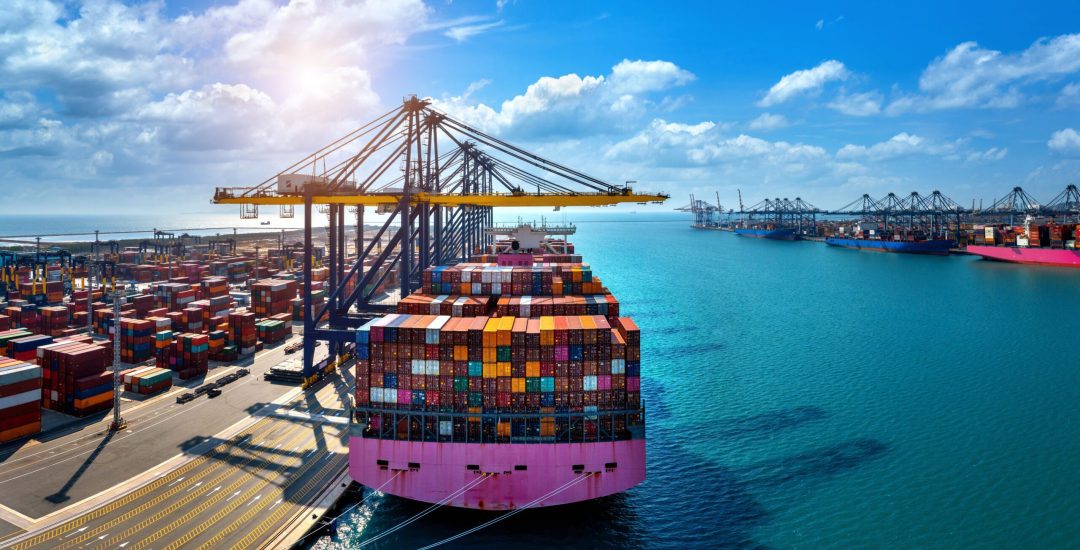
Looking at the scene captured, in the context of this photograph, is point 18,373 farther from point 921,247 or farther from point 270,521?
point 921,247

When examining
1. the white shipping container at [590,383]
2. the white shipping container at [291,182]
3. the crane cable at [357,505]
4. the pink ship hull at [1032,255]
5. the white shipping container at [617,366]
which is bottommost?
the crane cable at [357,505]

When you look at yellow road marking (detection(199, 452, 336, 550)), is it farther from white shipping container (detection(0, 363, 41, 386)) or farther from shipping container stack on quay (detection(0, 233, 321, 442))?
white shipping container (detection(0, 363, 41, 386))

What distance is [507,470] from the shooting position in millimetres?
27438

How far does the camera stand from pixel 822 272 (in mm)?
134000

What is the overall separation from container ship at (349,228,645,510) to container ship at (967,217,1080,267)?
155975 mm

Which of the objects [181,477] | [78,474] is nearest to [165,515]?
[181,477]

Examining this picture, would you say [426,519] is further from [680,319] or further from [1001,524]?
[680,319]

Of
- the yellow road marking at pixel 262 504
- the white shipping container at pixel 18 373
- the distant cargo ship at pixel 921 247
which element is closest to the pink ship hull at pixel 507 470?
the yellow road marking at pixel 262 504

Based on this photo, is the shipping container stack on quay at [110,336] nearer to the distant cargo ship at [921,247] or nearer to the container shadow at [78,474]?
the container shadow at [78,474]

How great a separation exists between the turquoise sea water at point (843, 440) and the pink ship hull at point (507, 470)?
1465 millimetres

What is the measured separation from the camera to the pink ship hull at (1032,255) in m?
130

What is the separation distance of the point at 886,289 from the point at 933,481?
273 ft

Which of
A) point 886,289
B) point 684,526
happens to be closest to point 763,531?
point 684,526

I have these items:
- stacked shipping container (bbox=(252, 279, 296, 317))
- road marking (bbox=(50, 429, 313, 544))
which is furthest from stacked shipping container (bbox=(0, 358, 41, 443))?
stacked shipping container (bbox=(252, 279, 296, 317))
